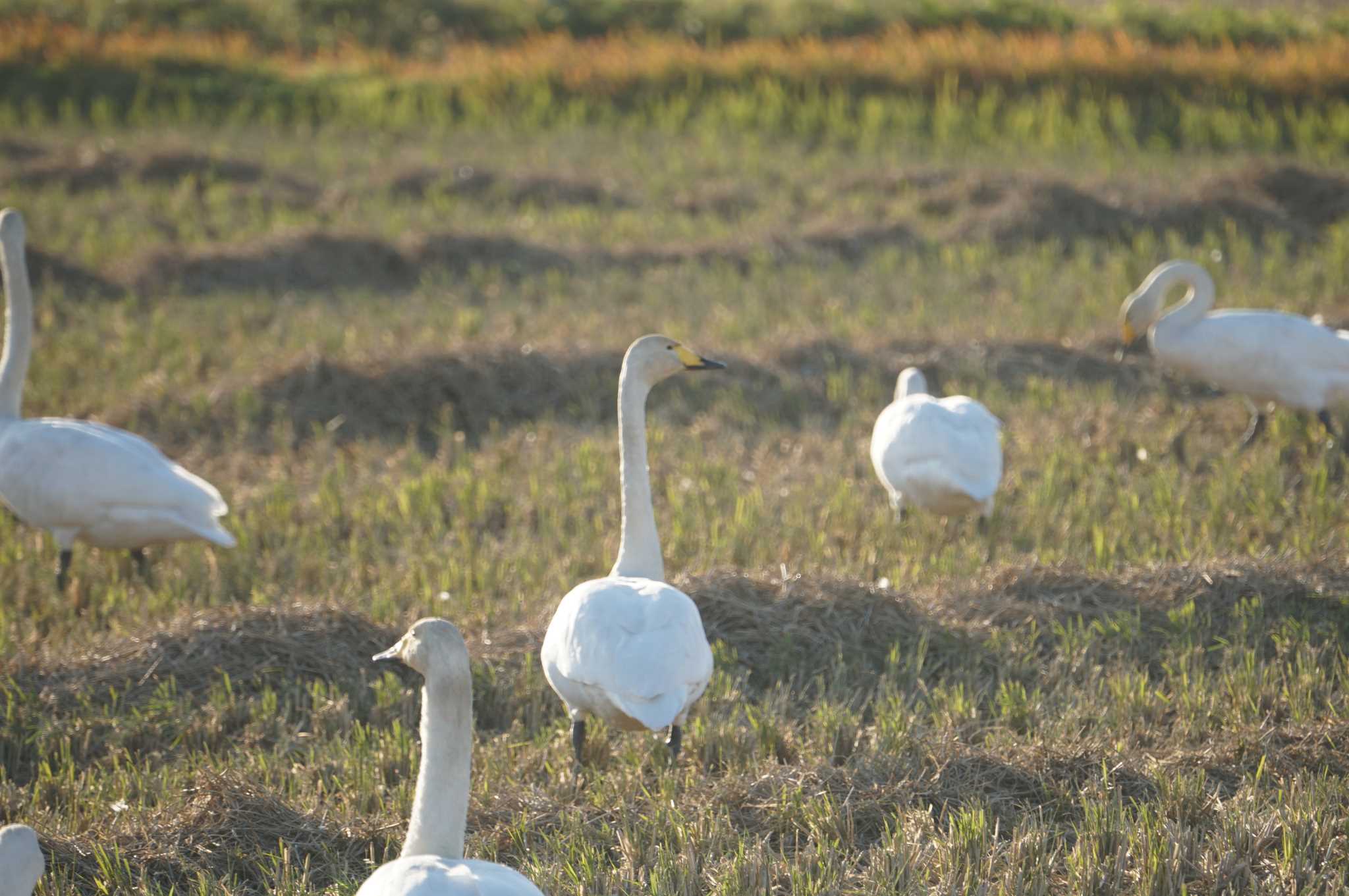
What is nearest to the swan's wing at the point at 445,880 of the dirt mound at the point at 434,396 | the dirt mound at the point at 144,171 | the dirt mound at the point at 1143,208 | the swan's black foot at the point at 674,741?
the swan's black foot at the point at 674,741

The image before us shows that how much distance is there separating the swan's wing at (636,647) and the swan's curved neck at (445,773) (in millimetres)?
986

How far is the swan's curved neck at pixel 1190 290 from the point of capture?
28.3 feet

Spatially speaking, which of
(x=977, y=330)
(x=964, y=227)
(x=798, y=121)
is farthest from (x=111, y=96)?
(x=977, y=330)

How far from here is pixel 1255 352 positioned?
814cm

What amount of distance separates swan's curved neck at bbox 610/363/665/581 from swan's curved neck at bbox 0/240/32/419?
3688mm

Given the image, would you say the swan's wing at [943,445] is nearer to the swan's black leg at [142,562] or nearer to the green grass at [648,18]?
the swan's black leg at [142,562]

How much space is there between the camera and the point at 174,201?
49.2 feet

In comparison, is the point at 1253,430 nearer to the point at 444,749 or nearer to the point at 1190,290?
the point at 1190,290

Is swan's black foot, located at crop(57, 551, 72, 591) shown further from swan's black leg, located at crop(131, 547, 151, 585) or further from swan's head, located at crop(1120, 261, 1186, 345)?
swan's head, located at crop(1120, 261, 1186, 345)

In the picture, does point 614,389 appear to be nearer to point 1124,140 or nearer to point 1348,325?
point 1348,325

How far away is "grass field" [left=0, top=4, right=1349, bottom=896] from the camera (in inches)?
171

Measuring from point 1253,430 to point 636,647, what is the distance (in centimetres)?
559

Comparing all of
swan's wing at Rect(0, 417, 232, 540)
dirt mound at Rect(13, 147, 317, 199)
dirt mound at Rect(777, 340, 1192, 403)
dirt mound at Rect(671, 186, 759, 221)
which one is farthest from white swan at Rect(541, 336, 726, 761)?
dirt mound at Rect(13, 147, 317, 199)

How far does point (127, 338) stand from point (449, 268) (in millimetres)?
3271
